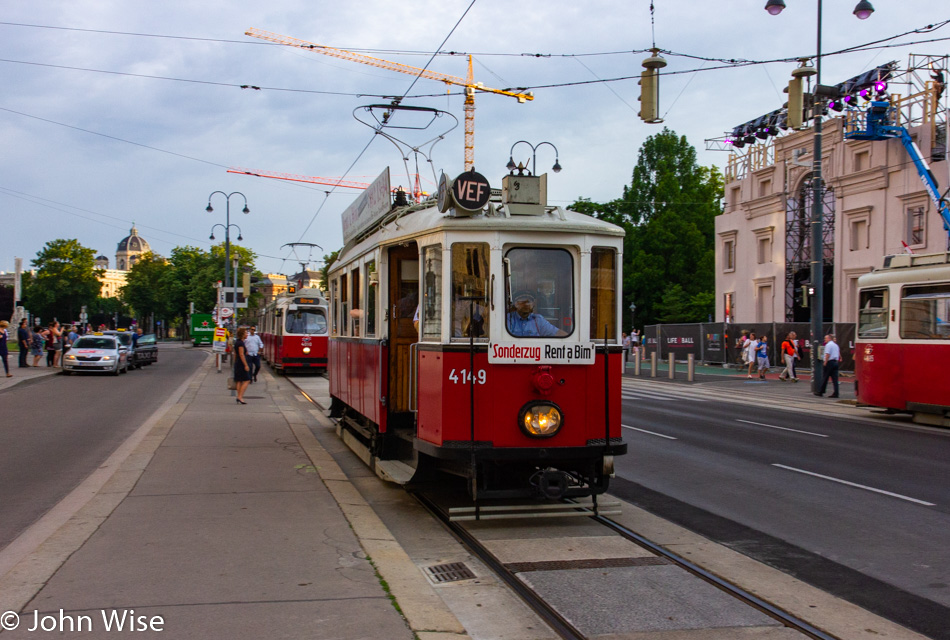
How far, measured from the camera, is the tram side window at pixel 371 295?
8.99 meters

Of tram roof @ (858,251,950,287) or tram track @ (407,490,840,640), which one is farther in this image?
tram roof @ (858,251,950,287)

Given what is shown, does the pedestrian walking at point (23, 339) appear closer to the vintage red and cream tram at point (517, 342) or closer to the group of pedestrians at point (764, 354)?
the vintage red and cream tram at point (517, 342)

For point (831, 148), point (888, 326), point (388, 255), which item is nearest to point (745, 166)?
point (831, 148)

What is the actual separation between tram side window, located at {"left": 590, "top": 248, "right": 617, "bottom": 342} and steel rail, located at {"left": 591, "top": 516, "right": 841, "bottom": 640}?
1704 millimetres

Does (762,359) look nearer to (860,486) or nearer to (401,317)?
(860,486)

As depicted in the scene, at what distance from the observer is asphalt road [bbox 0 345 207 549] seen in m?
8.30

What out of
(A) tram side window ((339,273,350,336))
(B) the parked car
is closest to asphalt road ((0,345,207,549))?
(A) tram side window ((339,273,350,336))

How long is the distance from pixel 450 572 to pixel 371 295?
4.06 meters

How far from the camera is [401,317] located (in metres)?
8.86

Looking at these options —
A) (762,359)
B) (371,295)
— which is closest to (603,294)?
(371,295)

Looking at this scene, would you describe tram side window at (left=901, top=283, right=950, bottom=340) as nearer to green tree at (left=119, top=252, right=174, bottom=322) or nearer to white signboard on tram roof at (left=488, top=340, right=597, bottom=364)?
white signboard on tram roof at (left=488, top=340, right=597, bottom=364)

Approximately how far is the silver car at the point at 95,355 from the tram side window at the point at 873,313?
23599 millimetres

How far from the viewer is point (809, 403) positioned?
21.3 m

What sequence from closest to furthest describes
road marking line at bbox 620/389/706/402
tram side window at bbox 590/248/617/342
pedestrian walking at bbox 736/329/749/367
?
tram side window at bbox 590/248/617/342, road marking line at bbox 620/389/706/402, pedestrian walking at bbox 736/329/749/367
